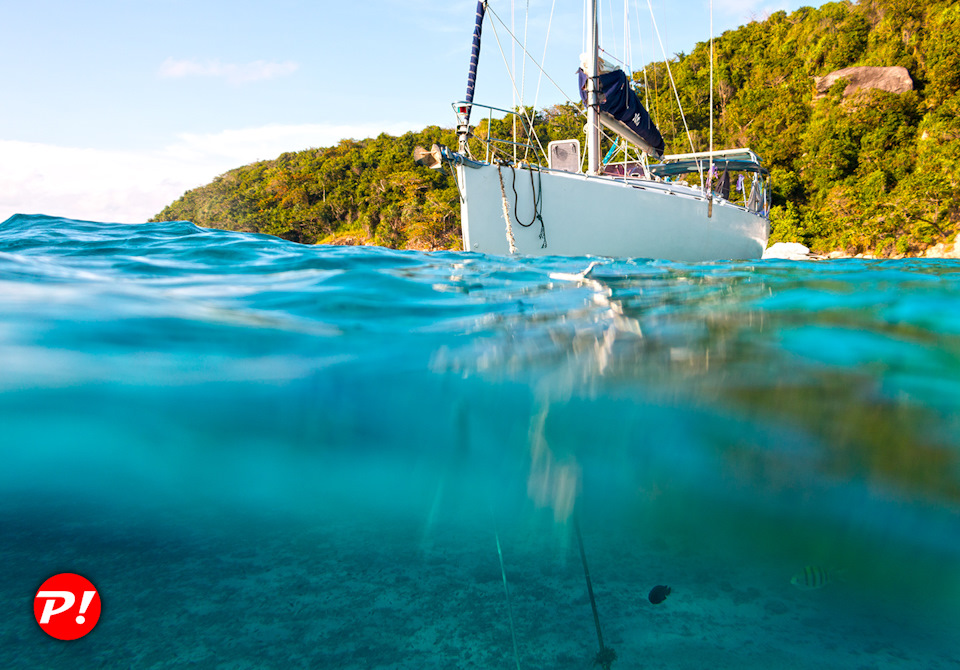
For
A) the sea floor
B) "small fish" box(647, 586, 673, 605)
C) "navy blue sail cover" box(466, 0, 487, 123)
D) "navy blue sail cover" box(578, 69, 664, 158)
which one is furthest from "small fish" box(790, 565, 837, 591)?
"navy blue sail cover" box(578, 69, 664, 158)

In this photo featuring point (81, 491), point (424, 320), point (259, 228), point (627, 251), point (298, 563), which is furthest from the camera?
point (259, 228)

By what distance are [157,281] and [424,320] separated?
212 centimetres

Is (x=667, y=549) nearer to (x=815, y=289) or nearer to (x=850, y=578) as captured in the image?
(x=850, y=578)

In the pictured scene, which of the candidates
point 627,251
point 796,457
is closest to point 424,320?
point 796,457

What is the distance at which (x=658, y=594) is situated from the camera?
155cm

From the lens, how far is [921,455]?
212 centimetres

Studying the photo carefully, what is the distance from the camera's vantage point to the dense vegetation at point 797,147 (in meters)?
21.6

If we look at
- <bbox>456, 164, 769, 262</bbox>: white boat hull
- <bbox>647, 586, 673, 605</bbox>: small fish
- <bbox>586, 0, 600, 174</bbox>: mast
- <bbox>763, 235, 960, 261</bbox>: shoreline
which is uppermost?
<bbox>586, 0, 600, 174</bbox>: mast

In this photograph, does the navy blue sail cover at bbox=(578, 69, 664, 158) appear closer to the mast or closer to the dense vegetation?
the mast

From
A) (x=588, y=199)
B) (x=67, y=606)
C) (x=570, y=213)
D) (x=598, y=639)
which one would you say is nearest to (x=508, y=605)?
(x=598, y=639)

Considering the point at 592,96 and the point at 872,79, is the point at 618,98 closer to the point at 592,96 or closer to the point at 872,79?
the point at 592,96

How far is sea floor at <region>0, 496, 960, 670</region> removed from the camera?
134 cm

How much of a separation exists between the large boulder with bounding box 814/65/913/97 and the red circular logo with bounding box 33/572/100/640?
1346 inches

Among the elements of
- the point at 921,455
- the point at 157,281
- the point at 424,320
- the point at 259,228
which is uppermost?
the point at 259,228
